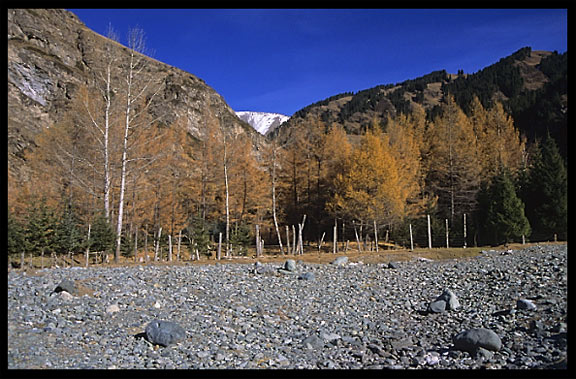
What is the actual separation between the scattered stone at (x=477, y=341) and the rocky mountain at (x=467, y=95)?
2075cm

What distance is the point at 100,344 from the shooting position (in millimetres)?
4793

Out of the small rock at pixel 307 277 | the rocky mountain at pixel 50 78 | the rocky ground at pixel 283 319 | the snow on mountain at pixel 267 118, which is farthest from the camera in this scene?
the rocky mountain at pixel 50 78

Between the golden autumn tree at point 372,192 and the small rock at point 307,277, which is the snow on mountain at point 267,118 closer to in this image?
the golden autumn tree at point 372,192

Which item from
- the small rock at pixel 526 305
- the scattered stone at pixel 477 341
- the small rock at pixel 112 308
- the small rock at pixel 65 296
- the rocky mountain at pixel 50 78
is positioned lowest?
the scattered stone at pixel 477 341

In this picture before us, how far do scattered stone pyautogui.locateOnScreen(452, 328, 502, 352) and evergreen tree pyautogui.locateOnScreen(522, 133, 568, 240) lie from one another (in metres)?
2.23

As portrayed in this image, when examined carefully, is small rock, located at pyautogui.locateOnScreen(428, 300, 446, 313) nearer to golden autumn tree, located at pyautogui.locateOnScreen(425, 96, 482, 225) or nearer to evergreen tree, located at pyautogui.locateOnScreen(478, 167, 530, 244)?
evergreen tree, located at pyautogui.locateOnScreen(478, 167, 530, 244)

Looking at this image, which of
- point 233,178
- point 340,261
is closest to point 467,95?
point 233,178

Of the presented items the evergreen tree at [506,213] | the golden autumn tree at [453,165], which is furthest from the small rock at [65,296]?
the golden autumn tree at [453,165]

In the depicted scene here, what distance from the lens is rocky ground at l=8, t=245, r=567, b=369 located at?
15.3 feet

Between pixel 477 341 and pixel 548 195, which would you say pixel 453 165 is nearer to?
pixel 548 195

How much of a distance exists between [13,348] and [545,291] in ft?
28.8

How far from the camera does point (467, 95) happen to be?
250ft

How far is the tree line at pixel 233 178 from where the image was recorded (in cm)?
1431
